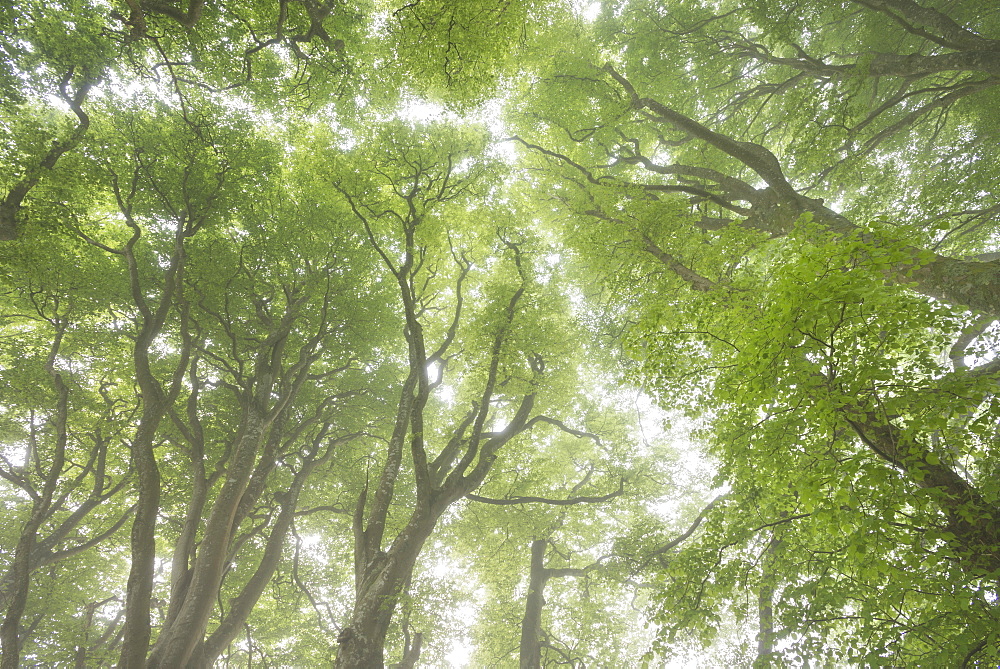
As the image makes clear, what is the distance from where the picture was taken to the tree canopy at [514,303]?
3.64m

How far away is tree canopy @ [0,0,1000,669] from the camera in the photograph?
3.64m

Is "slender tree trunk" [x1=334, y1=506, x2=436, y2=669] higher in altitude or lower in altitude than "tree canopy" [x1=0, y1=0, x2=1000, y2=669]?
lower

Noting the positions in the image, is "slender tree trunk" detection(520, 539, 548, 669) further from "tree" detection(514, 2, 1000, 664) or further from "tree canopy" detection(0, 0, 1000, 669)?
"tree" detection(514, 2, 1000, 664)

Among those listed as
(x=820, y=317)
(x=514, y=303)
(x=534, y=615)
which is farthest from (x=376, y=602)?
(x=534, y=615)

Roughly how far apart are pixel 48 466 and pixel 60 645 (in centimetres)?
588

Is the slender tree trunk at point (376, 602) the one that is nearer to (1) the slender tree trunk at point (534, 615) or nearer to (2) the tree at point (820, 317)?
(2) the tree at point (820, 317)

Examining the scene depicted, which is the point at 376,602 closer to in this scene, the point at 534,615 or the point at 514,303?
the point at 514,303

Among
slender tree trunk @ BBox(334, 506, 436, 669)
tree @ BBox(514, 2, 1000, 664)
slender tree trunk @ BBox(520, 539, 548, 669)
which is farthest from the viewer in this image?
slender tree trunk @ BBox(520, 539, 548, 669)

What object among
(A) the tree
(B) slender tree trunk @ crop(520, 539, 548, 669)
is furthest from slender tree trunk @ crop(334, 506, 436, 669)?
(B) slender tree trunk @ crop(520, 539, 548, 669)

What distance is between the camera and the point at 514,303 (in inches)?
402

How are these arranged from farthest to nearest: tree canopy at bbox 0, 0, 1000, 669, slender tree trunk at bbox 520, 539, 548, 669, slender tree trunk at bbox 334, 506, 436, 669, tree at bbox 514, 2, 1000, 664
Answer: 1. slender tree trunk at bbox 520, 539, 548, 669
2. slender tree trunk at bbox 334, 506, 436, 669
3. tree canopy at bbox 0, 0, 1000, 669
4. tree at bbox 514, 2, 1000, 664

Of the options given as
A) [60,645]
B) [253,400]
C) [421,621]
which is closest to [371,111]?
[253,400]

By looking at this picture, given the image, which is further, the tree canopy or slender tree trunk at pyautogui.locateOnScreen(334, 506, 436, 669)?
slender tree trunk at pyautogui.locateOnScreen(334, 506, 436, 669)

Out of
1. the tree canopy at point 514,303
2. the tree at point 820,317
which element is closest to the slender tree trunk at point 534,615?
the tree canopy at point 514,303
